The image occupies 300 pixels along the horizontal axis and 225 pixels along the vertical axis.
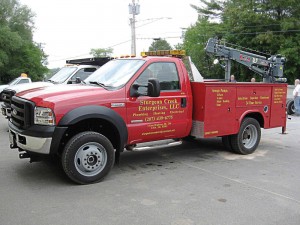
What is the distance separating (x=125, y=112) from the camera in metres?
5.95

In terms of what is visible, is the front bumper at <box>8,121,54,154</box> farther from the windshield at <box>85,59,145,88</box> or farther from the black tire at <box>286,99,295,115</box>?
the black tire at <box>286,99,295,115</box>

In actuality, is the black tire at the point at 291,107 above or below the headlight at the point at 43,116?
below

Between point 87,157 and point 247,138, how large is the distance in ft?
13.2

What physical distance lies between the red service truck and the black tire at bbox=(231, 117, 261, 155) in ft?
0.07

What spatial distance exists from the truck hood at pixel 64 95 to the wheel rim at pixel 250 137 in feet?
12.1

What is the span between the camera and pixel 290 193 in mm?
5324

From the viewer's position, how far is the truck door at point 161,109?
6.11 metres

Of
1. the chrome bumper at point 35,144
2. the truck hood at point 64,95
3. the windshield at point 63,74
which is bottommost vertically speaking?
the chrome bumper at point 35,144

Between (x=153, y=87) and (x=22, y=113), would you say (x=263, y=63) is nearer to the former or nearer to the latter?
(x=153, y=87)

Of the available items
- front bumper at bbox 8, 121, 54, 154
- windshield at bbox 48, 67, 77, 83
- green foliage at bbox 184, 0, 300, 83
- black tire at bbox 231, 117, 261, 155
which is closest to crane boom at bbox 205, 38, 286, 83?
black tire at bbox 231, 117, 261, 155

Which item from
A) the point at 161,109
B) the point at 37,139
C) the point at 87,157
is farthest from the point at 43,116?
the point at 161,109

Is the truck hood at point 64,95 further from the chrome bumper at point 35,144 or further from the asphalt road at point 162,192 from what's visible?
the asphalt road at point 162,192

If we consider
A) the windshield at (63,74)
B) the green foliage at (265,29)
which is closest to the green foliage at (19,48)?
the green foliage at (265,29)

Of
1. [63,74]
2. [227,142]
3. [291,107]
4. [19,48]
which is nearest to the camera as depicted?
[227,142]
